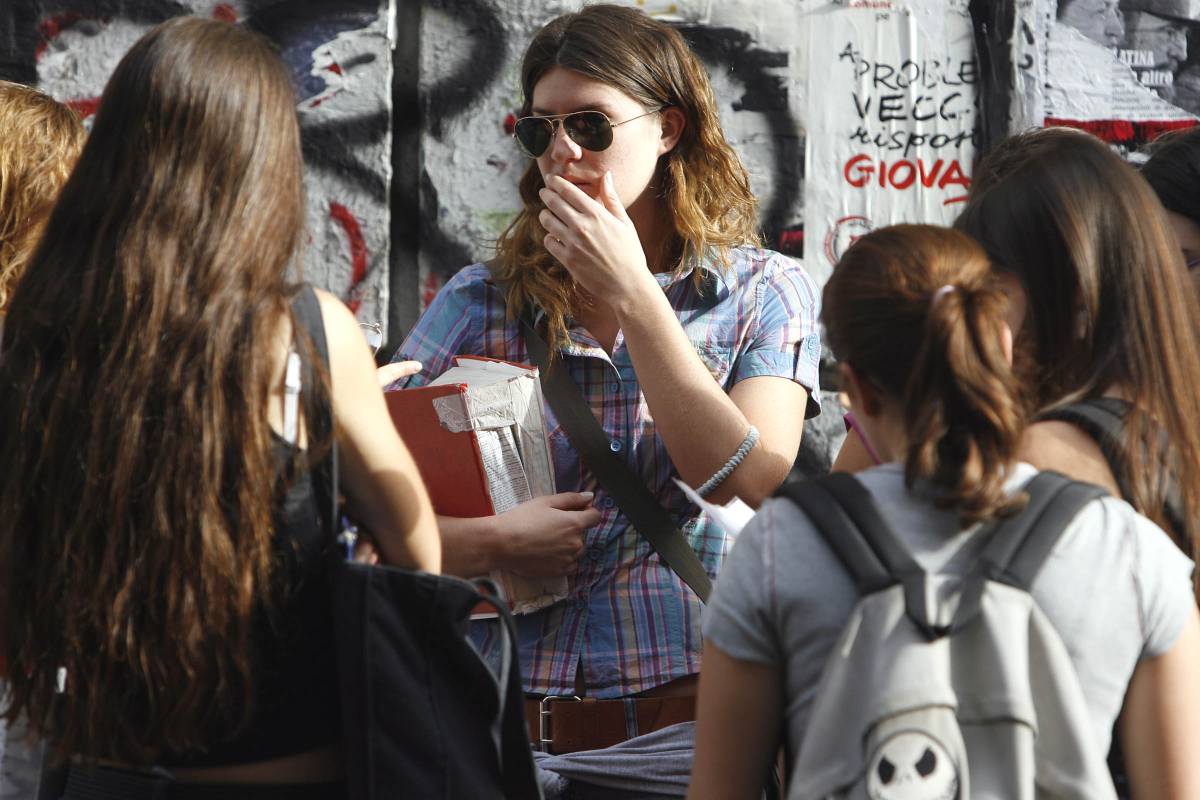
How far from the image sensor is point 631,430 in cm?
250

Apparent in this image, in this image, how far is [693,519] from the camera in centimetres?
248

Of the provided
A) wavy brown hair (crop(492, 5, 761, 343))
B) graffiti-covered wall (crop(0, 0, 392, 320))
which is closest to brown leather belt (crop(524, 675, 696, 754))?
wavy brown hair (crop(492, 5, 761, 343))

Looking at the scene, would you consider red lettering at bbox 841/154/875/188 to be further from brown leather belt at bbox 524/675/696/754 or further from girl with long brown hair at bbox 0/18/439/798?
girl with long brown hair at bbox 0/18/439/798

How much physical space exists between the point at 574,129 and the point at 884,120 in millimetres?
1921

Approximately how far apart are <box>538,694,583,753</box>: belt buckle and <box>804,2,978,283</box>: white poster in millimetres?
2249

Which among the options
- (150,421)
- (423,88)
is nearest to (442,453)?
(150,421)

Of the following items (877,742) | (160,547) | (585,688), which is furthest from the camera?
(585,688)

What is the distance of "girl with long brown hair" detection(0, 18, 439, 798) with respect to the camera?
162 centimetres

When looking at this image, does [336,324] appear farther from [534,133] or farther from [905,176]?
[905,176]

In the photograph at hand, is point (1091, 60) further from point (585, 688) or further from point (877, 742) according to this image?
point (877, 742)

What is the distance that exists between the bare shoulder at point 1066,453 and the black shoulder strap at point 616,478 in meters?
0.77

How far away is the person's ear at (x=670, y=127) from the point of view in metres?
Answer: 2.68

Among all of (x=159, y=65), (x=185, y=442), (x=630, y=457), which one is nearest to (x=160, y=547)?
(x=185, y=442)

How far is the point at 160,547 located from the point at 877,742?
90 cm
